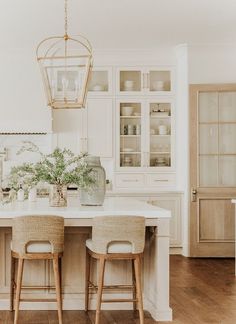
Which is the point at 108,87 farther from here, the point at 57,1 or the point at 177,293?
the point at 177,293

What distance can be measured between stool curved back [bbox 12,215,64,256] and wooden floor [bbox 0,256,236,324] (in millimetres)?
673

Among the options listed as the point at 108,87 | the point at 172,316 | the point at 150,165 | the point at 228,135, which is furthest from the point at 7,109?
the point at 172,316

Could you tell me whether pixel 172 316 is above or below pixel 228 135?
below

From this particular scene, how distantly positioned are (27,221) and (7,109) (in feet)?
13.1

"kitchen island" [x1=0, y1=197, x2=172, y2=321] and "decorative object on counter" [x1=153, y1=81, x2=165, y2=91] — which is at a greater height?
"decorative object on counter" [x1=153, y1=81, x2=165, y2=91]

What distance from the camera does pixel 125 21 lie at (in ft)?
22.0

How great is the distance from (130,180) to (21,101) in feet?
6.31

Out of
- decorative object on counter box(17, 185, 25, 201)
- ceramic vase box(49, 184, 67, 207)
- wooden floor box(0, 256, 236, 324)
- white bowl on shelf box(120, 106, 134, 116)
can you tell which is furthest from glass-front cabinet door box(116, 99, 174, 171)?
ceramic vase box(49, 184, 67, 207)

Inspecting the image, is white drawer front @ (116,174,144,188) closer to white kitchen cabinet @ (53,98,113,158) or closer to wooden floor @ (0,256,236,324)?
white kitchen cabinet @ (53,98,113,158)

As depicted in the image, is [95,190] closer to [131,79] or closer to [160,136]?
[160,136]

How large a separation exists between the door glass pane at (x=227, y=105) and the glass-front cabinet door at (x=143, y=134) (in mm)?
817

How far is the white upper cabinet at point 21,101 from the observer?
25.9 ft

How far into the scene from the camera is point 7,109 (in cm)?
790

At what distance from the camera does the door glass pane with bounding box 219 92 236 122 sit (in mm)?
7777
